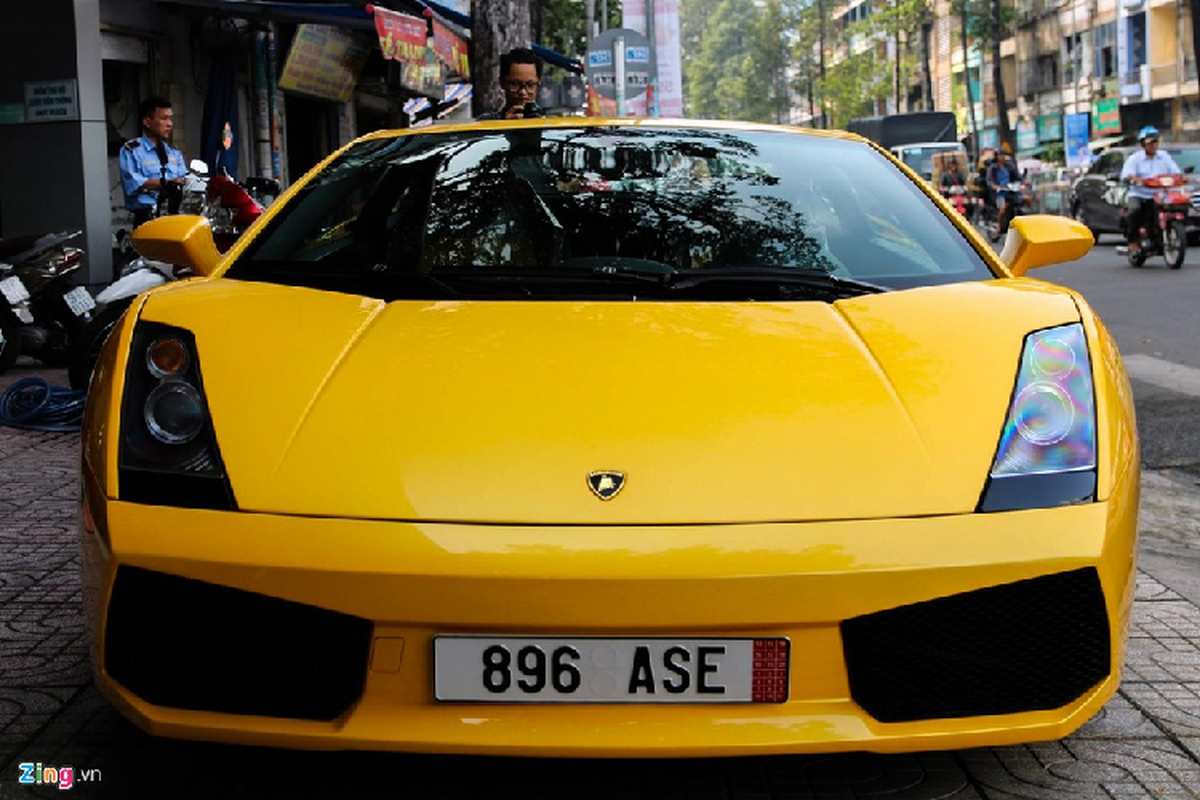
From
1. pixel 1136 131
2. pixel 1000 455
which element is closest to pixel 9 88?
pixel 1000 455

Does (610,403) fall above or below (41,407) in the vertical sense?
above

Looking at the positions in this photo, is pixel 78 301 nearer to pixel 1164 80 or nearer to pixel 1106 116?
pixel 1164 80

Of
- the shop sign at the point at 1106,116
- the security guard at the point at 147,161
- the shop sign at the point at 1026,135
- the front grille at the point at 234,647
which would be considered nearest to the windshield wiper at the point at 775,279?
the front grille at the point at 234,647

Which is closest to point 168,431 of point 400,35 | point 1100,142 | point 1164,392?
point 1164,392

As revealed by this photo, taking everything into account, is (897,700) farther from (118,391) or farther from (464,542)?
(118,391)

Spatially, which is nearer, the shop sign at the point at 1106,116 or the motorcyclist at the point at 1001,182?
the motorcyclist at the point at 1001,182

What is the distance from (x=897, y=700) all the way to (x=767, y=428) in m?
0.47

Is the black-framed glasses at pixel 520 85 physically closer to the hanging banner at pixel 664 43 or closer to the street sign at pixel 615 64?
the street sign at pixel 615 64

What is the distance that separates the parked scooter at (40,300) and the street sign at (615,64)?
10699mm

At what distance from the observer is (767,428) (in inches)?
102

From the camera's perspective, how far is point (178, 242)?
3.66 metres

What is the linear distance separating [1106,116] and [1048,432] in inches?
2357

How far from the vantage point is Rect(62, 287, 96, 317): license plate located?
9914mm

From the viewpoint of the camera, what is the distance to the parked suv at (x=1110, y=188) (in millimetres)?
23938
